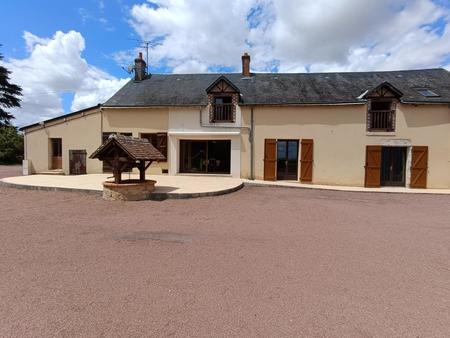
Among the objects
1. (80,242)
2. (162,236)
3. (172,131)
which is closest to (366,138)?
(172,131)

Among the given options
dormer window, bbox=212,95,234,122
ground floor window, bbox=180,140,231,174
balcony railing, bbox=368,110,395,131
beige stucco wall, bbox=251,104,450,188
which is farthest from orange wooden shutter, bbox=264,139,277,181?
balcony railing, bbox=368,110,395,131

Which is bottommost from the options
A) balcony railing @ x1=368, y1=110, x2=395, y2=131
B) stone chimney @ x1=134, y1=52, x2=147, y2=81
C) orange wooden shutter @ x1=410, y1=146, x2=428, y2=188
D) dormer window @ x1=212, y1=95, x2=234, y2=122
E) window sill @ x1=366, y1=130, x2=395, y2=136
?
orange wooden shutter @ x1=410, y1=146, x2=428, y2=188

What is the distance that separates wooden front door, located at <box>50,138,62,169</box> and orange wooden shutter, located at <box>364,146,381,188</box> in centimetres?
1594

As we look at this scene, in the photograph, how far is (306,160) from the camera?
1299cm

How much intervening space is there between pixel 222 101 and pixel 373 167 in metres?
→ 7.97

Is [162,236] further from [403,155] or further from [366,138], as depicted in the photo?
[403,155]

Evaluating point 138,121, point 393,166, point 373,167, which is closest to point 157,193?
point 138,121

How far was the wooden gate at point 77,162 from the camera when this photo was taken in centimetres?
1434

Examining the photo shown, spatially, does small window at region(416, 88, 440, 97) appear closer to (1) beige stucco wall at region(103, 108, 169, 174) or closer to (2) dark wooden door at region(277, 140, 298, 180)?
(2) dark wooden door at region(277, 140, 298, 180)

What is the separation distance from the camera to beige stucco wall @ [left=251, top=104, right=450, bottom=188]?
40.5ft

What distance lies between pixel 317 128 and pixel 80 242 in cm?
1137

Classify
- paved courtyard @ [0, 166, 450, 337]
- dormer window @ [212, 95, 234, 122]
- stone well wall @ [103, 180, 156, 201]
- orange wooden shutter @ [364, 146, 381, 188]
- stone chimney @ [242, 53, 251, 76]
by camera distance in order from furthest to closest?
stone chimney @ [242, 53, 251, 76] → dormer window @ [212, 95, 234, 122] → orange wooden shutter @ [364, 146, 381, 188] → stone well wall @ [103, 180, 156, 201] → paved courtyard @ [0, 166, 450, 337]

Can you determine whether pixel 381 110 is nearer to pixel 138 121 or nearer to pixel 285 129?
pixel 285 129

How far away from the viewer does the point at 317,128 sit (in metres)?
13.0
